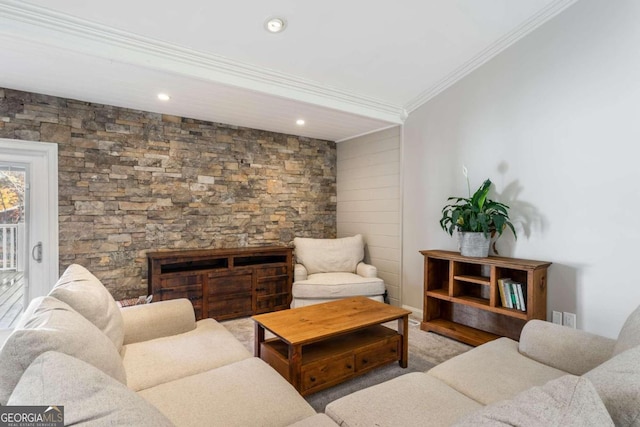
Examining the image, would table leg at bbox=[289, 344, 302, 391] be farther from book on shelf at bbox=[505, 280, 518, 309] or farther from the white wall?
the white wall

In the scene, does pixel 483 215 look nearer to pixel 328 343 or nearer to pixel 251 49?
pixel 328 343

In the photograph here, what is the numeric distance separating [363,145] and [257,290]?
8.01 feet

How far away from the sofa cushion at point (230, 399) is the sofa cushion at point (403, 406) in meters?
0.16

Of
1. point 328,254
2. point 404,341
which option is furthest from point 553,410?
point 328,254

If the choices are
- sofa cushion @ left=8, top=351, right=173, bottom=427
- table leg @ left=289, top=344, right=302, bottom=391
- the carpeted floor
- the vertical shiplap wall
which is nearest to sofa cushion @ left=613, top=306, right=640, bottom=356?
the carpeted floor

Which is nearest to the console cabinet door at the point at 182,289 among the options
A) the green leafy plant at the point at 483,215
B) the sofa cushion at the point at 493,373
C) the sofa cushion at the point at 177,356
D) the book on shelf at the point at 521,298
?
the sofa cushion at the point at 177,356

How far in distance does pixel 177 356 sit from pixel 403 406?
125cm

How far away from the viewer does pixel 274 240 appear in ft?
14.8

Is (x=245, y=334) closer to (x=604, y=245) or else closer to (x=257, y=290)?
(x=257, y=290)

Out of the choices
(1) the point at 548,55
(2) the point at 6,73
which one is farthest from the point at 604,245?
(2) the point at 6,73

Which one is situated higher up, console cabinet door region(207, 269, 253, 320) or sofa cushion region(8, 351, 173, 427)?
sofa cushion region(8, 351, 173, 427)

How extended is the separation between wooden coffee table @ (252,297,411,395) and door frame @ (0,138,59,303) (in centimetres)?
227

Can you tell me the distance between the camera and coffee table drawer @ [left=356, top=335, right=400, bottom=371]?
2.33m

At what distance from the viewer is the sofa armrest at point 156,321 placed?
2.08 meters
